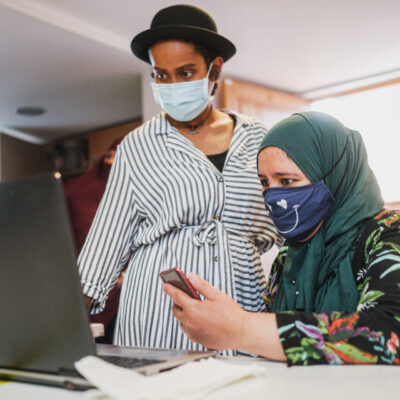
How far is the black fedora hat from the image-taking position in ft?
4.33

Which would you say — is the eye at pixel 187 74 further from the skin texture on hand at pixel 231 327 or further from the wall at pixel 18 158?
the wall at pixel 18 158

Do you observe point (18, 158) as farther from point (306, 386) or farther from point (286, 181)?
point (306, 386)

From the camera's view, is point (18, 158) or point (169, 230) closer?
point (169, 230)

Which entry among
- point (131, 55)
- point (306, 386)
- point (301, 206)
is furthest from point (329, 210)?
point (131, 55)

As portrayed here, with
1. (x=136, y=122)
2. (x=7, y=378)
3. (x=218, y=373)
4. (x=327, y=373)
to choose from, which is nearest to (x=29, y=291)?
(x=7, y=378)

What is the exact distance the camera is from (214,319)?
77 centimetres

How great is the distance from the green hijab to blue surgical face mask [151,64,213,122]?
35cm

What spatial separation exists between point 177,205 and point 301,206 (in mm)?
357

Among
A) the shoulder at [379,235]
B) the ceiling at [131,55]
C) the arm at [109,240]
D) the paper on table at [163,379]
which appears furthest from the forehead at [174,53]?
the ceiling at [131,55]

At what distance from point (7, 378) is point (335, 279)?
59cm

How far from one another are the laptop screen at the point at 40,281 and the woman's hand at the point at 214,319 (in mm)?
225

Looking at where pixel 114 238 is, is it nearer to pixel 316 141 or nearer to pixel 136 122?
pixel 316 141

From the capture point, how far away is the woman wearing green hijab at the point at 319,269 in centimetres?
74

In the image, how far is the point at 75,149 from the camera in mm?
5215
